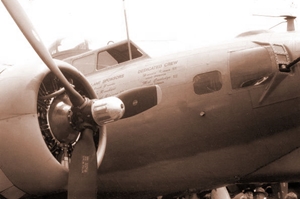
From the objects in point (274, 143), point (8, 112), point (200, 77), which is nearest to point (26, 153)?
point (8, 112)

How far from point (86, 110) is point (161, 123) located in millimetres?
1030

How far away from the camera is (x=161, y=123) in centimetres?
621

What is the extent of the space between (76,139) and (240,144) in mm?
2019

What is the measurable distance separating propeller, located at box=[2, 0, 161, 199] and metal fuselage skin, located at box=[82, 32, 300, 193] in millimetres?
431

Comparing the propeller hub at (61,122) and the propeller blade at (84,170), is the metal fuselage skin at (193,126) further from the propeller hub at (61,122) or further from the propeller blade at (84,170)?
the propeller hub at (61,122)

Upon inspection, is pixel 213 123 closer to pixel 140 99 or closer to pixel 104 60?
pixel 140 99

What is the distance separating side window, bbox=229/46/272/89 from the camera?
5699mm

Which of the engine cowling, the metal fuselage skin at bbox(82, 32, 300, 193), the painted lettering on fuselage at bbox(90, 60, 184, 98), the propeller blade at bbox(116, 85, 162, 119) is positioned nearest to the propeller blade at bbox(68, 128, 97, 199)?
the engine cowling

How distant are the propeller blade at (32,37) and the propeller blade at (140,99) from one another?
0.57 metres

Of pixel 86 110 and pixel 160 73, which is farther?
pixel 160 73

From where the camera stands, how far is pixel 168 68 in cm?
648

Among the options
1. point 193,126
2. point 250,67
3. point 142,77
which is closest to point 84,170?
point 193,126

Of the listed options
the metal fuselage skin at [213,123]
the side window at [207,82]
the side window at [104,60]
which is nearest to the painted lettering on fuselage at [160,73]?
the metal fuselage skin at [213,123]

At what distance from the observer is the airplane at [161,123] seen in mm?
5508
